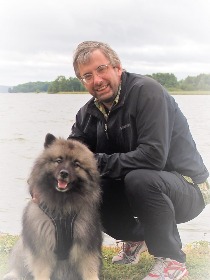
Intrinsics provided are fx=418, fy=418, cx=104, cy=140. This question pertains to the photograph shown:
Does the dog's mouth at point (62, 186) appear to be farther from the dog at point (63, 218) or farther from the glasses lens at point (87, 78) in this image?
the glasses lens at point (87, 78)

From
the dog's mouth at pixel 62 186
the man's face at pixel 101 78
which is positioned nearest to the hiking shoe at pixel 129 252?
the dog's mouth at pixel 62 186

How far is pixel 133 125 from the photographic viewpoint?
126 inches

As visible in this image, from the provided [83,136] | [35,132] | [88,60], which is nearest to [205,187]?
[83,136]

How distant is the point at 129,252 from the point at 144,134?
4.24 ft

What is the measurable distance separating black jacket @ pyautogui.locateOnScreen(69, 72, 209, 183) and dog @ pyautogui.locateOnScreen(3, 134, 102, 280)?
27cm

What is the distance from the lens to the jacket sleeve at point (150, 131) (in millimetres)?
3031

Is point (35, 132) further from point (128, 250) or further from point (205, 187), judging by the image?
point (205, 187)

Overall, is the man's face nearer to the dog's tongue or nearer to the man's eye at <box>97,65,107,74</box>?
the man's eye at <box>97,65,107,74</box>

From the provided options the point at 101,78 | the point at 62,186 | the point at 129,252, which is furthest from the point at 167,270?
the point at 101,78

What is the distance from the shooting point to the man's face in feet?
10.4

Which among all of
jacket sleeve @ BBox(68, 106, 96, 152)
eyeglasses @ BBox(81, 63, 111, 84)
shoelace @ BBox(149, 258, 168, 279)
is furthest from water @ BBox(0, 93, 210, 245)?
shoelace @ BBox(149, 258, 168, 279)

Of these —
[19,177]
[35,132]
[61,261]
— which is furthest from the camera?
[35,132]

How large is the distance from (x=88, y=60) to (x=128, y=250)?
177 centimetres

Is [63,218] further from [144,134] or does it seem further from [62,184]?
[144,134]
